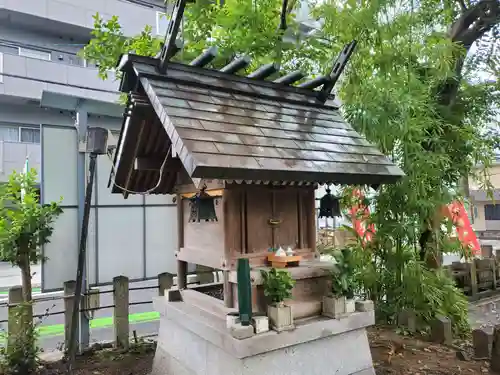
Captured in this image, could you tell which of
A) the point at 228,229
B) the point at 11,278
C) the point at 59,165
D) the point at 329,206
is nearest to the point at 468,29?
the point at 329,206

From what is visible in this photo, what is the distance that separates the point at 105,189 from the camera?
7473 millimetres

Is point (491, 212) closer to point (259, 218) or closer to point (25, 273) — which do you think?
point (259, 218)

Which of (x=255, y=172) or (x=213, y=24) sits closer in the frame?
(x=255, y=172)

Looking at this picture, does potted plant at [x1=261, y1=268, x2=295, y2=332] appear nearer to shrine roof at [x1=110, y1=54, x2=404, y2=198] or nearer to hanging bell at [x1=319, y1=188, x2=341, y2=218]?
shrine roof at [x1=110, y1=54, x2=404, y2=198]

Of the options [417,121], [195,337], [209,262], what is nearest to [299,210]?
[209,262]

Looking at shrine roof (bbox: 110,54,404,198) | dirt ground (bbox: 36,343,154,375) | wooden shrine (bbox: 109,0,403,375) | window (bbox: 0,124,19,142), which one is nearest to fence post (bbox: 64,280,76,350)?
dirt ground (bbox: 36,343,154,375)

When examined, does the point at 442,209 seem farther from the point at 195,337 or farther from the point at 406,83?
the point at 195,337

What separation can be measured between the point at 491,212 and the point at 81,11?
92.0 feet

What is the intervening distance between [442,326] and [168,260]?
5.29 meters

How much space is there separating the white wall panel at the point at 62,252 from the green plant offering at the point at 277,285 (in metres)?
4.17

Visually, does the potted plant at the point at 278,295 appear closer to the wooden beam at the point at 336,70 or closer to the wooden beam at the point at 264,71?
the wooden beam at the point at 264,71

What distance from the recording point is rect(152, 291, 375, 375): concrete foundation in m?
3.88

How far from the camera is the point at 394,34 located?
6973 millimetres

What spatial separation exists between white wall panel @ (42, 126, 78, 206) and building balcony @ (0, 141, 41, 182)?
458 inches
